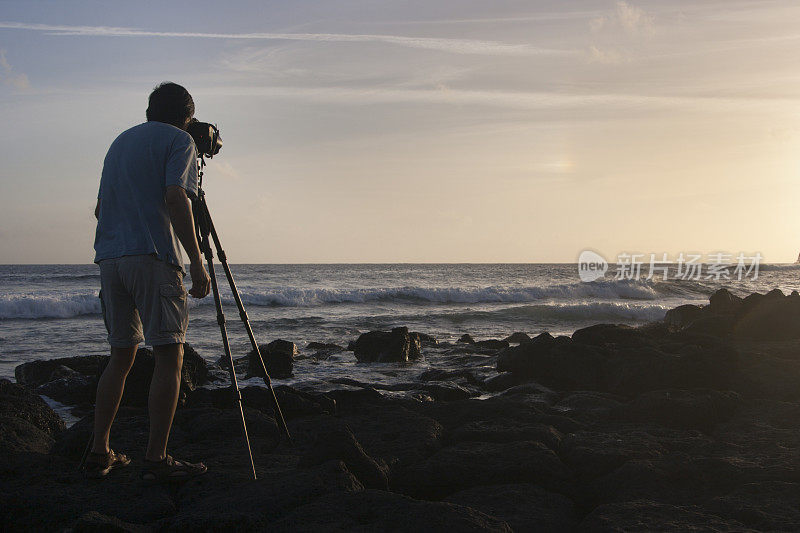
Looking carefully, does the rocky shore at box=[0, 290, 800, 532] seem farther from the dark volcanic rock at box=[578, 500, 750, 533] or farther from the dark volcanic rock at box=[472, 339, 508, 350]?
the dark volcanic rock at box=[472, 339, 508, 350]

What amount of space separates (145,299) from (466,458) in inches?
82.2

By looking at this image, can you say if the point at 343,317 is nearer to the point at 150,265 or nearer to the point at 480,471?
the point at 480,471

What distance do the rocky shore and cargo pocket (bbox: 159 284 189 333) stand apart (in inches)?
32.6

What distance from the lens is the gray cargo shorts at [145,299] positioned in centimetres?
304

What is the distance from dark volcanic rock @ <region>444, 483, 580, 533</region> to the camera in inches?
113

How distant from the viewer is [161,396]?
3.06 m

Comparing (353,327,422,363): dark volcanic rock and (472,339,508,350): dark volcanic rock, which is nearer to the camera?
(353,327,422,363): dark volcanic rock

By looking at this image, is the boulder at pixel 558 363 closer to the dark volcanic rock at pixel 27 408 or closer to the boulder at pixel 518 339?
the boulder at pixel 518 339

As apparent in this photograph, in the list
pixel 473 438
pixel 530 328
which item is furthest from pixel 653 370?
pixel 530 328

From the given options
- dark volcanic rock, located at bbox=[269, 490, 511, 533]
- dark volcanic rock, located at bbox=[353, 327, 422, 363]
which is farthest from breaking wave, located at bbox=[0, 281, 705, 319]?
dark volcanic rock, located at bbox=[269, 490, 511, 533]

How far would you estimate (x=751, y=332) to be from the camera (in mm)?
10477

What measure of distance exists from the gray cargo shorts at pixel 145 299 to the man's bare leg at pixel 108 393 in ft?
0.21

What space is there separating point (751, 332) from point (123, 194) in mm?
10686

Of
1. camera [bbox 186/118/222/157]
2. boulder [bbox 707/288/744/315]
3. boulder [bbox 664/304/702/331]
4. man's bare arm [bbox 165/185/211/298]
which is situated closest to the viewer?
man's bare arm [bbox 165/185/211/298]
